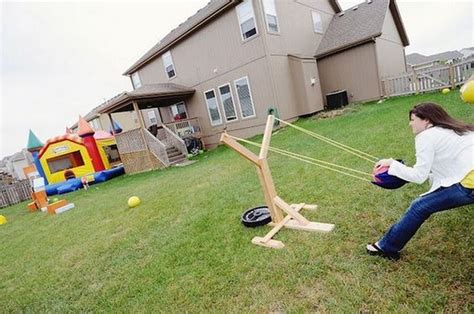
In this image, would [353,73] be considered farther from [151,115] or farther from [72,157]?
[72,157]

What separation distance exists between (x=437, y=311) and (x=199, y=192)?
16.4 feet

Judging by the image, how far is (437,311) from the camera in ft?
6.11

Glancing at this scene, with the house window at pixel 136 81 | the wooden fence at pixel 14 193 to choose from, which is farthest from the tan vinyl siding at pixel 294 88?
the wooden fence at pixel 14 193

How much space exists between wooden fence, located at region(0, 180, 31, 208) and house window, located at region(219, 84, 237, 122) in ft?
41.0

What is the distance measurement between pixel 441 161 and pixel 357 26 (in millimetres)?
15913

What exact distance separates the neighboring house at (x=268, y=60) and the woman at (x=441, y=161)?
35.4 feet

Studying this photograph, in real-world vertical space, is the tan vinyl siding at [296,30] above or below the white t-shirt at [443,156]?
above

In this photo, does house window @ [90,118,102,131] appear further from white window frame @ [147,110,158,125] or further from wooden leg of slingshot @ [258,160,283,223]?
wooden leg of slingshot @ [258,160,283,223]

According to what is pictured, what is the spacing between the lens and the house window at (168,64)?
55.8 feet

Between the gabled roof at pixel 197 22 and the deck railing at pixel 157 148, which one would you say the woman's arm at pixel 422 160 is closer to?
the deck railing at pixel 157 148

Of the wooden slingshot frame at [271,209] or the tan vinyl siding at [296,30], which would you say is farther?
the tan vinyl siding at [296,30]

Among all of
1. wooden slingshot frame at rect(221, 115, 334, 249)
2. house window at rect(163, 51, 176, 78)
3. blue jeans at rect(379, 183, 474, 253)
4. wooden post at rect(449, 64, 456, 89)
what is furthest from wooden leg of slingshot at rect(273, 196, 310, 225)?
house window at rect(163, 51, 176, 78)

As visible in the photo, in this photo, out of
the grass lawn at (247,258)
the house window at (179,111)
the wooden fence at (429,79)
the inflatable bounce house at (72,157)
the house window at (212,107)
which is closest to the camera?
the grass lawn at (247,258)

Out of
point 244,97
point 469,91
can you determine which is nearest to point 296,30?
point 244,97
